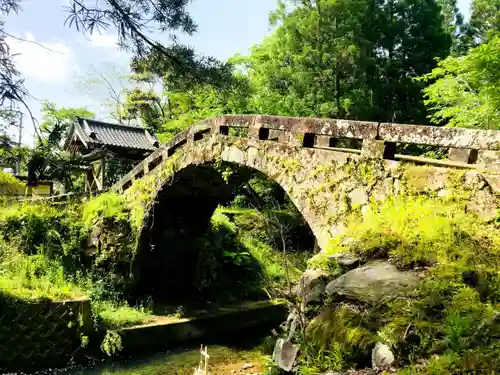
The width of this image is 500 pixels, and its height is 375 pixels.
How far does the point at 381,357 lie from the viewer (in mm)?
2900

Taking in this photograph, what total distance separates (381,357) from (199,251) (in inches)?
415

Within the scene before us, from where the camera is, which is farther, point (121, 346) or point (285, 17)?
point (285, 17)

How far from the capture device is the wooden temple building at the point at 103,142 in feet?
49.5

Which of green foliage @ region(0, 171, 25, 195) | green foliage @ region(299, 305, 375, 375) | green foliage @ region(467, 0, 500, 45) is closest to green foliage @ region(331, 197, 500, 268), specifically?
green foliage @ region(299, 305, 375, 375)

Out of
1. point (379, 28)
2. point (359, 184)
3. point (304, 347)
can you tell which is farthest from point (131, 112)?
point (304, 347)

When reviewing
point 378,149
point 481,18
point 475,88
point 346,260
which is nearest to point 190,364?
point 378,149

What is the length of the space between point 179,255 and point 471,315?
11.0m

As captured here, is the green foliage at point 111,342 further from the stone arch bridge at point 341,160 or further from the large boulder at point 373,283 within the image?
the large boulder at point 373,283

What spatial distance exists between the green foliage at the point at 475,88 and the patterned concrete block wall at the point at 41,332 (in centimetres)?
867

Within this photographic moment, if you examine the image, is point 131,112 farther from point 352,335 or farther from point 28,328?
point 352,335

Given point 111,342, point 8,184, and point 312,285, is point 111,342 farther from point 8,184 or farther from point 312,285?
point 312,285

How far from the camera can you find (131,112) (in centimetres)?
2733

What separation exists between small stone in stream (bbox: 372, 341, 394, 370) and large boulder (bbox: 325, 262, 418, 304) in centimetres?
39

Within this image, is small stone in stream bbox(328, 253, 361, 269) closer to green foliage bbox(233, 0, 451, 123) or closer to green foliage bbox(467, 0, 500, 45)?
green foliage bbox(233, 0, 451, 123)
